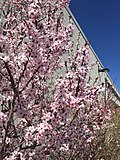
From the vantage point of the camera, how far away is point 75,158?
18.8 feet

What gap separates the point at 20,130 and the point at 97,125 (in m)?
1.27

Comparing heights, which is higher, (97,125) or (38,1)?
(38,1)

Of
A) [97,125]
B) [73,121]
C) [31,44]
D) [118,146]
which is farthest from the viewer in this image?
[118,146]

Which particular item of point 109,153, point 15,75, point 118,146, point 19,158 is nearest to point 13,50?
point 15,75

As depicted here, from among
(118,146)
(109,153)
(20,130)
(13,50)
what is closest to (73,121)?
(20,130)

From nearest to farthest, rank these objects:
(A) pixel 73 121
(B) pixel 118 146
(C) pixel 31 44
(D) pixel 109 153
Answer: (C) pixel 31 44, (A) pixel 73 121, (D) pixel 109 153, (B) pixel 118 146

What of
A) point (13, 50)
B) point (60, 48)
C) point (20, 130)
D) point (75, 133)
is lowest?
point (75, 133)

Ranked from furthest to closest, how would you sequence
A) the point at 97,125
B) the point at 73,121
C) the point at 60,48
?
the point at 97,125 → the point at 73,121 → the point at 60,48

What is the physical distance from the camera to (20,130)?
4789 mm

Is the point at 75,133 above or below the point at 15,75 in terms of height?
below

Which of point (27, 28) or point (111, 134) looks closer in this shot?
point (27, 28)

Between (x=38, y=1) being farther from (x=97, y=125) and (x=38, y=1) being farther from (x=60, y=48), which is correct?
(x=97, y=125)

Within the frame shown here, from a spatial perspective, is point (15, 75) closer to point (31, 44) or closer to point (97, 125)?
point (31, 44)

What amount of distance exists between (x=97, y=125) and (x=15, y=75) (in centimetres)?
171
